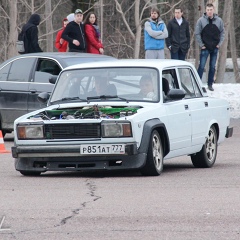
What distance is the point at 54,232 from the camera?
8055 mm

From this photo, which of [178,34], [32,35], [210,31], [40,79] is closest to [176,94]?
[40,79]

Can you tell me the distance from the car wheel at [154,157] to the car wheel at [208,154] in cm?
140

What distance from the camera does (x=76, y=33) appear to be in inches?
878

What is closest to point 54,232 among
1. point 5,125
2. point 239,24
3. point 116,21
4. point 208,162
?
point 208,162

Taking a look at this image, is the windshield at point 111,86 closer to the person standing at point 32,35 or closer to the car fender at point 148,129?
the car fender at point 148,129

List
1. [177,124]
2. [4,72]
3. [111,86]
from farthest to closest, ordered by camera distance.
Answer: [4,72] < [111,86] < [177,124]

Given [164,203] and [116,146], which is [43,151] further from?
[164,203]

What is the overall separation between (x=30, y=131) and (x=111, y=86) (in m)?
1.34

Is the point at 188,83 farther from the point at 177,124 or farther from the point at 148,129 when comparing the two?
the point at 148,129

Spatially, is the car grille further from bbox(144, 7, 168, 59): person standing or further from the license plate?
bbox(144, 7, 168, 59): person standing

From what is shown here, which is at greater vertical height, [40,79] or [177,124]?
[177,124]

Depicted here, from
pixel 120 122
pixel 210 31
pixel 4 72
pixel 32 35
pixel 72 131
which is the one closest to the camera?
pixel 120 122

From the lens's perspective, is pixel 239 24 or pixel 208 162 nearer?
pixel 208 162

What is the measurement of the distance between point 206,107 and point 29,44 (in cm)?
1014
